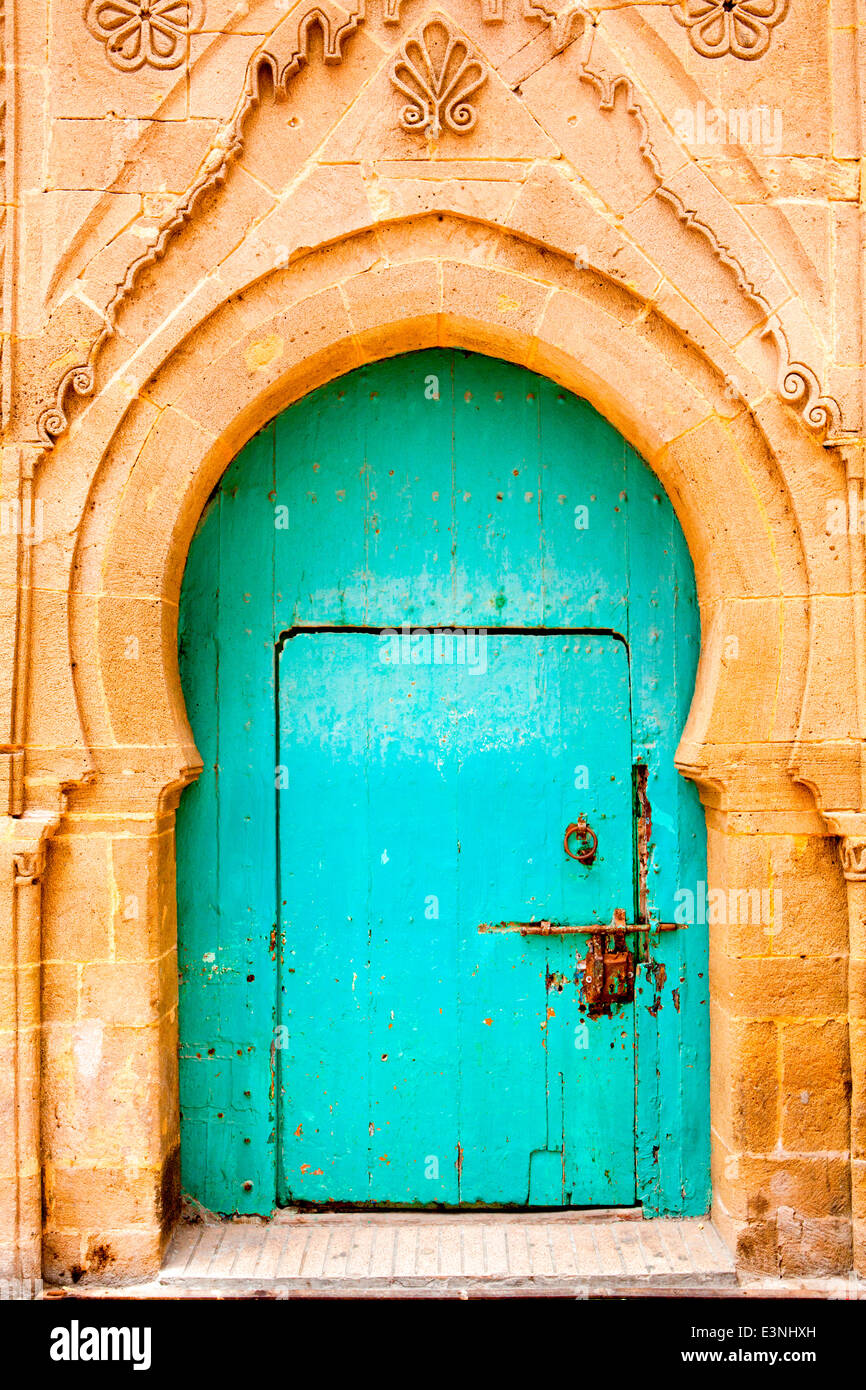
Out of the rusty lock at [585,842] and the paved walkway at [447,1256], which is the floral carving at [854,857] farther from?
the paved walkway at [447,1256]

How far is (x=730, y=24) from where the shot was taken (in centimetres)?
307

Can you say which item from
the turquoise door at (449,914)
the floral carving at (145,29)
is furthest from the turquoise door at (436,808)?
the floral carving at (145,29)

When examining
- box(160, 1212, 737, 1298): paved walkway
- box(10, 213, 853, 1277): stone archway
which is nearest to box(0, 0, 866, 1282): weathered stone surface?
box(10, 213, 853, 1277): stone archway

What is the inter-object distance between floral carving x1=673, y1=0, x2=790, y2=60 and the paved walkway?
4005mm

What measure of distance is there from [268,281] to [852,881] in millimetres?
2782

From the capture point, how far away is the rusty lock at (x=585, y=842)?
134 inches

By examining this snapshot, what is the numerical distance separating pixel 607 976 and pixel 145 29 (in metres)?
3.58

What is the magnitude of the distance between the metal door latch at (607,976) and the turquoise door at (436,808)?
38 mm

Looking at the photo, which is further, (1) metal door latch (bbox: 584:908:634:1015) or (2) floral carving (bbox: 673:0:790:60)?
(1) metal door latch (bbox: 584:908:634:1015)

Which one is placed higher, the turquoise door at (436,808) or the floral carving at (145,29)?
the floral carving at (145,29)

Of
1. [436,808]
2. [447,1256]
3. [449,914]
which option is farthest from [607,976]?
[447,1256]

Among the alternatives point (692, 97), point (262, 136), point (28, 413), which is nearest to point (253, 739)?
point (28, 413)

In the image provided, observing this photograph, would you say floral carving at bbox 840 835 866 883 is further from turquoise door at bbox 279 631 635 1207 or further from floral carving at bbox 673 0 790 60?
floral carving at bbox 673 0 790 60

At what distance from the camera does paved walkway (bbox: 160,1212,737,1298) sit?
306cm
